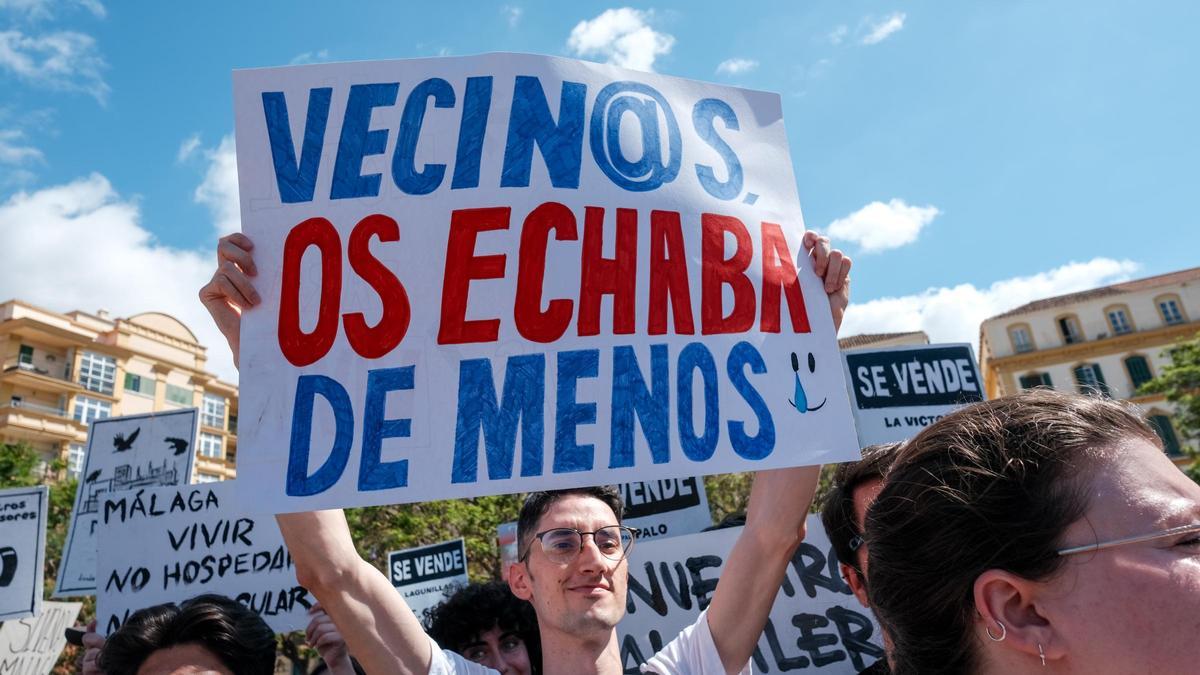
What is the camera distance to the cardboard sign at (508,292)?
1963 millimetres

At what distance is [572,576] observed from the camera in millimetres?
2576

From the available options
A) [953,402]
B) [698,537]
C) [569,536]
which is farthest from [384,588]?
[953,402]

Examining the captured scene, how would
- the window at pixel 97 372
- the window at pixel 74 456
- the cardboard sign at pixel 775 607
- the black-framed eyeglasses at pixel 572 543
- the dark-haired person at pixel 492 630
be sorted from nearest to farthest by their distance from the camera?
the black-framed eyeglasses at pixel 572 543
the cardboard sign at pixel 775 607
the dark-haired person at pixel 492 630
the window at pixel 74 456
the window at pixel 97 372

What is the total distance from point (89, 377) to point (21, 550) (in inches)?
1894

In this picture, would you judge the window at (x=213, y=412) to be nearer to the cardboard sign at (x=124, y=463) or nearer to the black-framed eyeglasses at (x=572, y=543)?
the cardboard sign at (x=124, y=463)

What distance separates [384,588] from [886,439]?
3776 millimetres

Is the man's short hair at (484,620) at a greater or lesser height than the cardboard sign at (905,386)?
lesser

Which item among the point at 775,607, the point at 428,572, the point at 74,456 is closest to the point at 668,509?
the point at 775,607

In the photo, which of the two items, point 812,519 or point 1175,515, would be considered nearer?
point 1175,515

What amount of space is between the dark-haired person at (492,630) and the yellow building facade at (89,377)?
3836cm

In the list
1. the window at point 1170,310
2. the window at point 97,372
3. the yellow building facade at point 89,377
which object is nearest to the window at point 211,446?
the yellow building facade at point 89,377

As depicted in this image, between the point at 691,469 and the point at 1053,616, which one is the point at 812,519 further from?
the point at 1053,616

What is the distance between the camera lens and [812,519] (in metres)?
3.64

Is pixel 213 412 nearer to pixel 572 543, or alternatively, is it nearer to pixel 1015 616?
pixel 572 543
